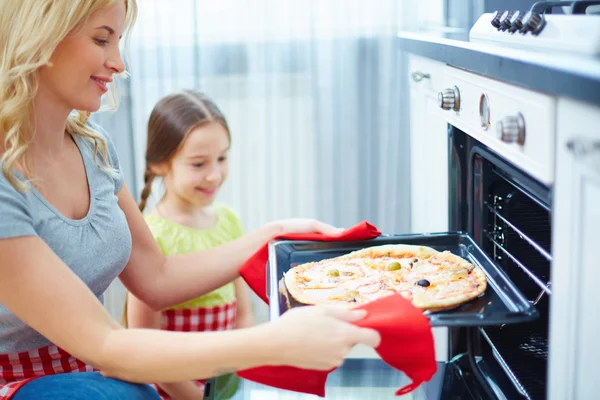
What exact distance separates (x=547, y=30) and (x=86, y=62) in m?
0.74

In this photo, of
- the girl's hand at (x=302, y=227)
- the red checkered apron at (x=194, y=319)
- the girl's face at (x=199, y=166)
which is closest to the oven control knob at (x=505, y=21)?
the girl's hand at (x=302, y=227)

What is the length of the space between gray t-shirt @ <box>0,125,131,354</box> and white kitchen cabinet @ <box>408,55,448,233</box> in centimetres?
69

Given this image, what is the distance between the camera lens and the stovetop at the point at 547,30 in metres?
0.94

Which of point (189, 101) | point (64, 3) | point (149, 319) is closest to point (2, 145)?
point (64, 3)

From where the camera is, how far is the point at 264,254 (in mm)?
1504

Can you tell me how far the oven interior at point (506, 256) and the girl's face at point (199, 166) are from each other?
73 cm

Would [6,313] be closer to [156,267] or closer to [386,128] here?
[156,267]

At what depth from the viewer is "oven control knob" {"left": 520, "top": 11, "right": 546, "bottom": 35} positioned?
1130mm

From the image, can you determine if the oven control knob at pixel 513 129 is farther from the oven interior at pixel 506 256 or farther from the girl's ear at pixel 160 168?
the girl's ear at pixel 160 168

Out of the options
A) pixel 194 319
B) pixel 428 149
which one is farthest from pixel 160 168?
pixel 428 149

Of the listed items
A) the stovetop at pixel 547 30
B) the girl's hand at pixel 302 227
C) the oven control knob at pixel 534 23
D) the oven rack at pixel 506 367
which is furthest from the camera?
the girl's hand at pixel 302 227

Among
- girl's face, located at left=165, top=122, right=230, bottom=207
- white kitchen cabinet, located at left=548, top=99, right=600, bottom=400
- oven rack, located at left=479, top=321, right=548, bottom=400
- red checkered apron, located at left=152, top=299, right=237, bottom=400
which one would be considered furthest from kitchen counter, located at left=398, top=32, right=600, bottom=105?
red checkered apron, located at left=152, top=299, right=237, bottom=400

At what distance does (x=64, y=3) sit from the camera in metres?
1.16

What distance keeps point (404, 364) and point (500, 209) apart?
1.74 ft
